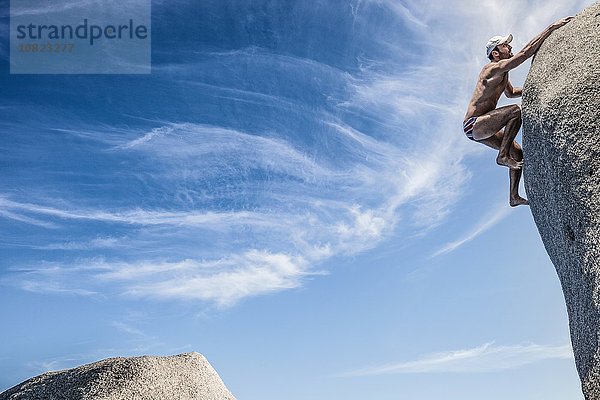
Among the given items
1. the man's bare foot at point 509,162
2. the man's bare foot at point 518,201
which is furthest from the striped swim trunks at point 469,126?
the man's bare foot at point 518,201

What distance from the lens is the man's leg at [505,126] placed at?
784 cm

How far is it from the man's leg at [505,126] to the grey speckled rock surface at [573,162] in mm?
719

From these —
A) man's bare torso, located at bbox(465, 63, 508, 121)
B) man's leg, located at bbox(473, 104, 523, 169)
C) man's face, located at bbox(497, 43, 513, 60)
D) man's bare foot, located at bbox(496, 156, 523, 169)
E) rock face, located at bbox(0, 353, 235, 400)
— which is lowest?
rock face, located at bbox(0, 353, 235, 400)

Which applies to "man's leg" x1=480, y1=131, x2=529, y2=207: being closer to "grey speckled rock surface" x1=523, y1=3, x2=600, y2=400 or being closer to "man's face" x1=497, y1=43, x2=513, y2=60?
"grey speckled rock surface" x1=523, y1=3, x2=600, y2=400

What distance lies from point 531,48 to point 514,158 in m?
1.50

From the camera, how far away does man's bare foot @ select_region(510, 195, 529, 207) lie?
817cm

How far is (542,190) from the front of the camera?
698cm

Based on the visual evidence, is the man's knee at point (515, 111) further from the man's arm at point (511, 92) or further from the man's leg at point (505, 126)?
the man's arm at point (511, 92)

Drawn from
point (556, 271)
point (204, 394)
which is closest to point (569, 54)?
point (556, 271)

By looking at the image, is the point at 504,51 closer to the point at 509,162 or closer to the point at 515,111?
the point at 515,111

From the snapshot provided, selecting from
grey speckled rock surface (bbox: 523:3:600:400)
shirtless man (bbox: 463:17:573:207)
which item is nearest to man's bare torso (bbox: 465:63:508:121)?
shirtless man (bbox: 463:17:573:207)

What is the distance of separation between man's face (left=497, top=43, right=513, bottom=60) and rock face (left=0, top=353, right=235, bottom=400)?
6843 millimetres

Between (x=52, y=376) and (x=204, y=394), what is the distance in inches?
93.1

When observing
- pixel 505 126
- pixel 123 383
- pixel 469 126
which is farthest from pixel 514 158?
pixel 123 383
